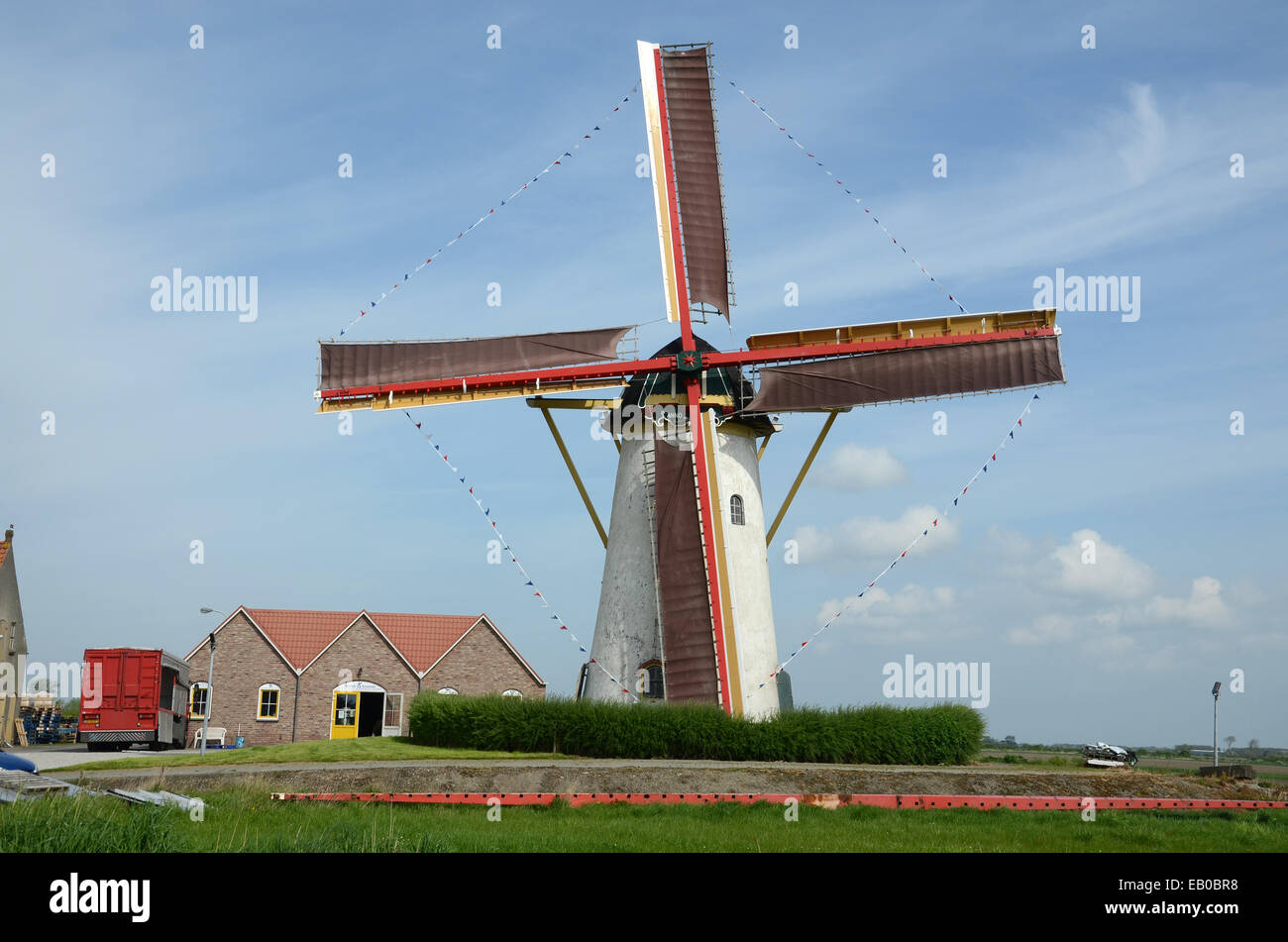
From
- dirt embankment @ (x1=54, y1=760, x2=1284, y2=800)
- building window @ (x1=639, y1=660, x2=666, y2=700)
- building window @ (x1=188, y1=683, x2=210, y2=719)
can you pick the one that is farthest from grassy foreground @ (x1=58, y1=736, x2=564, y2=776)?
building window @ (x1=188, y1=683, x2=210, y2=719)

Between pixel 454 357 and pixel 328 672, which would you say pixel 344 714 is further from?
pixel 454 357

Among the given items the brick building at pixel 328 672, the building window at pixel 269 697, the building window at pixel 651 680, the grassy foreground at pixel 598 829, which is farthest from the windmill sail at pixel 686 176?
the building window at pixel 269 697

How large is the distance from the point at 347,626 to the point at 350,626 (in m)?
0.31

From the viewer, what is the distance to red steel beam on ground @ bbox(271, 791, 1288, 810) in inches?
695

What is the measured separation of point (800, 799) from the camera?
1869 centimetres

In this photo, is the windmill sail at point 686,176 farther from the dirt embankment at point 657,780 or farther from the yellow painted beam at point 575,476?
the dirt embankment at point 657,780

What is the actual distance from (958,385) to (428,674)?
2501cm

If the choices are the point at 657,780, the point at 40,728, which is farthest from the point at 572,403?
the point at 40,728

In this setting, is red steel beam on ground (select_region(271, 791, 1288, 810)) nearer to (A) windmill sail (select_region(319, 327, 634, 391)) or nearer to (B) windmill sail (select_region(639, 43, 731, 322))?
(A) windmill sail (select_region(319, 327, 634, 391))

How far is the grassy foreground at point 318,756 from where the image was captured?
22.6 m

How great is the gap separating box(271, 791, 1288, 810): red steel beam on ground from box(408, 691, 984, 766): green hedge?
4.43m

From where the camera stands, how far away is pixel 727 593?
25.9 metres
